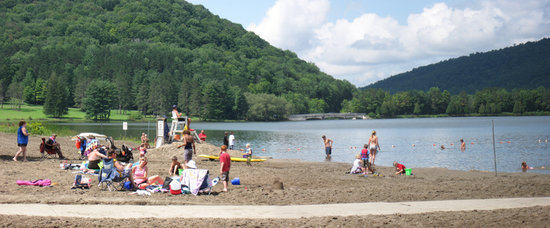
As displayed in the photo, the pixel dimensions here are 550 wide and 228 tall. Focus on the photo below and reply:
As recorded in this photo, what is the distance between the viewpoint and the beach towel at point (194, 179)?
48.0 ft

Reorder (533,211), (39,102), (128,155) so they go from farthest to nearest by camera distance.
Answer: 1. (39,102)
2. (128,155)
3. (533,211)

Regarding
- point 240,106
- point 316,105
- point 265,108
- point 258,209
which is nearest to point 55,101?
point 240,106

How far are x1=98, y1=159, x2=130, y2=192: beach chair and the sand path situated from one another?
125 inches

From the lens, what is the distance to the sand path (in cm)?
1127

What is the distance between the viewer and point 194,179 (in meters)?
14.8

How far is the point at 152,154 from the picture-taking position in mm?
27500

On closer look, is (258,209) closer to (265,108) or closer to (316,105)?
(265,108)

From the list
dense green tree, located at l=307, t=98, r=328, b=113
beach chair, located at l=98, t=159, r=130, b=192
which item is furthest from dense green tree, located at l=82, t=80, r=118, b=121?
beach chair, located at l=98, t=159, r=130, b=192

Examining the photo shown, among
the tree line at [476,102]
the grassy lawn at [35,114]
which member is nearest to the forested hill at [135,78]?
the grassy lawn at [35,114]

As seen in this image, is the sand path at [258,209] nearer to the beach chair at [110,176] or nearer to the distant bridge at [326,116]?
the beach chair at [110,176]

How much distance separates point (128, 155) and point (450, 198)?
14.0 meters

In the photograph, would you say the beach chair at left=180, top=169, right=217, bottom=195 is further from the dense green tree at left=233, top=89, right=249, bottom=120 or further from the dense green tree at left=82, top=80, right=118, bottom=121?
the dense green tree at left=233, top=89, right=249, bottom=120

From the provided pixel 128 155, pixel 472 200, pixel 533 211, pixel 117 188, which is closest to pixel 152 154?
pixel 128 155

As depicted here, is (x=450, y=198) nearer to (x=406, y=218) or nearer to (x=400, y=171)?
(x=406, y=218)
